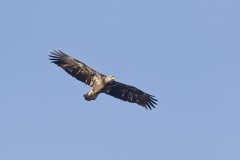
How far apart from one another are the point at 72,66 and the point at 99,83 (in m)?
2.19

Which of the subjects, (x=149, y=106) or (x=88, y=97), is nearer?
(x=88, y=97)

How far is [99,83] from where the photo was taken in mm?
34719

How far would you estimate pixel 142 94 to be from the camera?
36.9 metres

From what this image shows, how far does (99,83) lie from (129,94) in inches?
102

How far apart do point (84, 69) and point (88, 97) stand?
262 cm

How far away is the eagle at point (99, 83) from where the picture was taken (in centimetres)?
3466

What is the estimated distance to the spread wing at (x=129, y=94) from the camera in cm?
3559

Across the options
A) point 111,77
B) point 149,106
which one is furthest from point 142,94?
point 111,77

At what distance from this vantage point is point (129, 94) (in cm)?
3659

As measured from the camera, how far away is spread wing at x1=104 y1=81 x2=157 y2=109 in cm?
3559

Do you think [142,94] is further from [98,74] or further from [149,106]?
[98,74]

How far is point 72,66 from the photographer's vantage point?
35.9 meters

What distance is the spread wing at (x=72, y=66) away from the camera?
35562 millimetres

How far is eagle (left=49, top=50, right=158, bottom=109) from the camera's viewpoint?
3466 cm
